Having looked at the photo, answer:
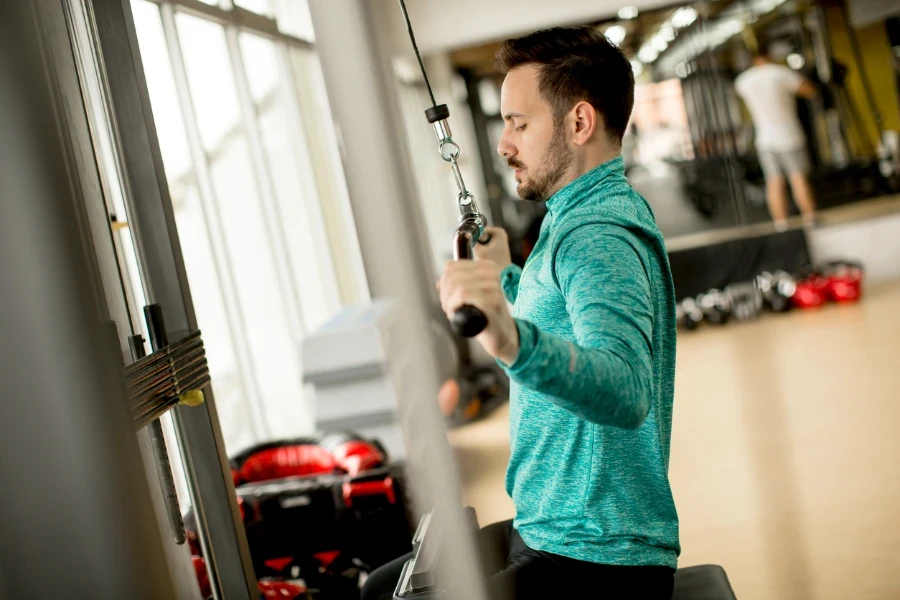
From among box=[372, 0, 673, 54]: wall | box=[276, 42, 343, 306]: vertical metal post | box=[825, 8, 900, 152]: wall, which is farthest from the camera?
box=[825, 8, 900, 152]: wall

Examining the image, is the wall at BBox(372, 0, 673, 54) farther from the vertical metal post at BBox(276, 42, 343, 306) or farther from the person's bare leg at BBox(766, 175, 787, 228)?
the person's bare leg at BBox(766, 175, 787, 228)

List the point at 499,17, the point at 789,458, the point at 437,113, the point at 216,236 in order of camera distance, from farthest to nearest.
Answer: the point at 499,17
the point at 216,236
the point at 789,458
the point at 437,113

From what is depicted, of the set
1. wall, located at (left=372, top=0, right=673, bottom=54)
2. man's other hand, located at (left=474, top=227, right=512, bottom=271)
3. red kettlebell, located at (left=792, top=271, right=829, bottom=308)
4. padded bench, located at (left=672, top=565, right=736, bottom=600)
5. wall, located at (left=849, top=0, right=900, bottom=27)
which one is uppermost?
wall, located at (left=372, top=0, right=673, bottom=54)

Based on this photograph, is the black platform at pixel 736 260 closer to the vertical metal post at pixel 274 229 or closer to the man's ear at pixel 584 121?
the vertical metal post at pixel 274 229

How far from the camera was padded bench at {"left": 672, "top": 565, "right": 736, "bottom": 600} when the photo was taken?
120 cm

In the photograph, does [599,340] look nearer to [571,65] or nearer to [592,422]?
[592,422]

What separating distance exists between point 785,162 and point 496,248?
5059 mm

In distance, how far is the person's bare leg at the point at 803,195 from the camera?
219 inches

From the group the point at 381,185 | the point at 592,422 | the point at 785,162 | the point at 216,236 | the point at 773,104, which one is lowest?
the point at 592,422

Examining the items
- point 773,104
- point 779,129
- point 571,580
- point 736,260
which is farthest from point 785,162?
point 571,580

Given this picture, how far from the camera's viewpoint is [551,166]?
3.11 ft

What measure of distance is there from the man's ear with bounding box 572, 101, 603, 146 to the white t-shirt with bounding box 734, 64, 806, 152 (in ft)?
16.6

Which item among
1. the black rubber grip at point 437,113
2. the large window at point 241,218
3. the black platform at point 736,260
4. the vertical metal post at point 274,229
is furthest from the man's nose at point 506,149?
the black platform at point 736,260

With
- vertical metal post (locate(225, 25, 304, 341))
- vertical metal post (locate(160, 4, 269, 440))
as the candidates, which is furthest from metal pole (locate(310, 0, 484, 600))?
vertical metal post (locate(225, 25, 304, 341))
